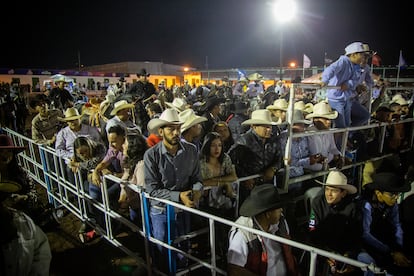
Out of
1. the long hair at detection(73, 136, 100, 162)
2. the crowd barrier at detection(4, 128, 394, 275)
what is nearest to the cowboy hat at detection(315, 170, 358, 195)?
the crowd barrier at detection(4, 128, 394, 275)

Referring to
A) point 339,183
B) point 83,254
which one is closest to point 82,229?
point 83,254

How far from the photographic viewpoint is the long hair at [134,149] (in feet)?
12.6

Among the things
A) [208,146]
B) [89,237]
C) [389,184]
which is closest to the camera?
[389,184]

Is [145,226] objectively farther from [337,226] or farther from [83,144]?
[337,226]

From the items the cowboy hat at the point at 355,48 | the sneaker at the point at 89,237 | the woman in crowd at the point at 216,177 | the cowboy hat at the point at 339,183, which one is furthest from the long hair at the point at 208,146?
the cowboy hat at the point at 355,48

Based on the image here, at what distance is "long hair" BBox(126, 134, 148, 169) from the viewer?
12.6 ft

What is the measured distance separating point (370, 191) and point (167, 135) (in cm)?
314

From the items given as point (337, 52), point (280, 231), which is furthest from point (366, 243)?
A: point (337, 52)

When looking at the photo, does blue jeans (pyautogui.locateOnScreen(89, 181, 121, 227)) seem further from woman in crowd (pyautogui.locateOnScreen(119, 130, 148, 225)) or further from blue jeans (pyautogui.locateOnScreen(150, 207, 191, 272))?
blue jeans (pyautogui.locateOnScreen(150, 207, 191, 272))

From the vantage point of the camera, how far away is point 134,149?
3842mm

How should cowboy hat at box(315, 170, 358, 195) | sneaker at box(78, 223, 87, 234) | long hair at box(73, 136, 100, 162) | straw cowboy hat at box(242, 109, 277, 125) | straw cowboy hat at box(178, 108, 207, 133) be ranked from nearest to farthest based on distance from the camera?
cowboy hat at box(315, 170, 358, 195) → straw cowboy hat at box(178, 108, 207, 133) → straw cowboy hat at box(242, 109, 277, 125) → long hair at box(73, 136, 100, 162) → sneaker at box(78, 223, 87, 234)

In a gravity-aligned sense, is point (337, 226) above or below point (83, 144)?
below

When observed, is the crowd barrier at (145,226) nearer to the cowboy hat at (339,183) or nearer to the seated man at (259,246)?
the seated man at (259,246)

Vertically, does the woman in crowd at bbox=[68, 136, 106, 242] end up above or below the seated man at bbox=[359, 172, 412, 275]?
above
